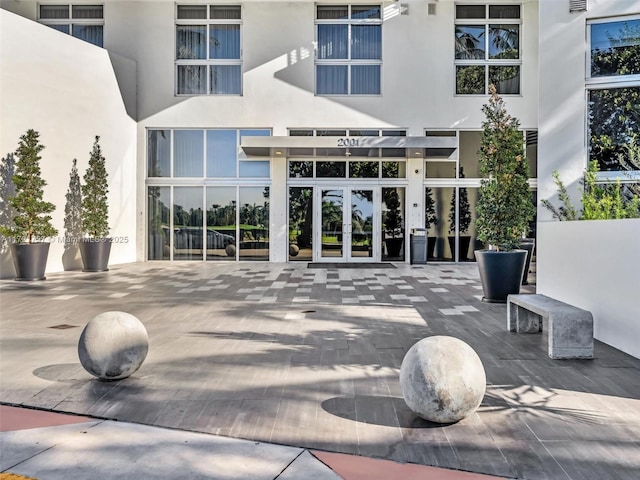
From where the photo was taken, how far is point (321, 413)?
4.03 meters

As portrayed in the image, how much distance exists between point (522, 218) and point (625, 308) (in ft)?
12.1

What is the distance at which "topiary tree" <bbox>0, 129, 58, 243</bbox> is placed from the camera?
12.3 m

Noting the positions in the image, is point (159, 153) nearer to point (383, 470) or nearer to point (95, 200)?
point (95, 200)

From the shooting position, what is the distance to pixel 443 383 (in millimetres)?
3691

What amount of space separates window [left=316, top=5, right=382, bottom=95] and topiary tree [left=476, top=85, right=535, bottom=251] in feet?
31.5

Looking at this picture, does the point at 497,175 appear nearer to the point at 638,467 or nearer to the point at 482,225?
the point at 482,225

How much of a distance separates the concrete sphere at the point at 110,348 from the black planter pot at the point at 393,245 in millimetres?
14160

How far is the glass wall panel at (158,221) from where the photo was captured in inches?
727

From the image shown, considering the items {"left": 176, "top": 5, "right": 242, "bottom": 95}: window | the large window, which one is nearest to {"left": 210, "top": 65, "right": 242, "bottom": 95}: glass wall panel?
{"left": 176, "top": 5, "right": 242, "bottom": 95}: window

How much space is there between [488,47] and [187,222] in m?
11.9

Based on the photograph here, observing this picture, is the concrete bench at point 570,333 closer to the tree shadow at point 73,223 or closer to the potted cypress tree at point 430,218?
the potted cypress tree at point 430,218

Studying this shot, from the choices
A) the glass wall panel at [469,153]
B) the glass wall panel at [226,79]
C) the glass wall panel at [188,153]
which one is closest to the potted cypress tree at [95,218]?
the glass wall panel at [188,153]

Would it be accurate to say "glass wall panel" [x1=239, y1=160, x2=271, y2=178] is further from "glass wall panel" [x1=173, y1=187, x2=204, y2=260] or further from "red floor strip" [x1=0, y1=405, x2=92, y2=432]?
"red floor strip" [x1=0, y1=405, x2=92, y2=432]

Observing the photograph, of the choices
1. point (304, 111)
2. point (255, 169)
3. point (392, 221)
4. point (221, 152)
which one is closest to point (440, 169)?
point (392, 221)
